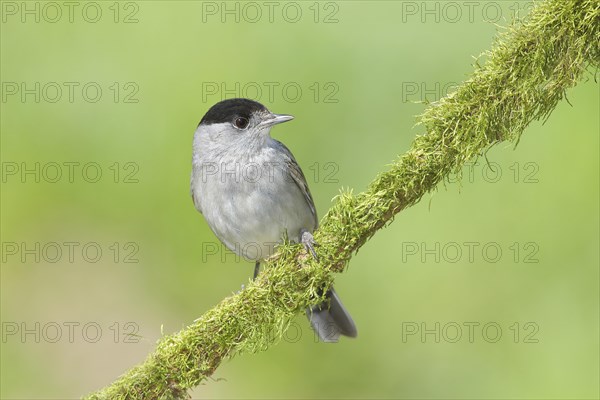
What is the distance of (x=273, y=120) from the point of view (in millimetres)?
4996

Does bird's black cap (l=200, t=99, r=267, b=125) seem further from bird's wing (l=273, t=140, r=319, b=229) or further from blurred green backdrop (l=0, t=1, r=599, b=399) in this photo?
blurred green backdrop (l=0, t=1, r=599, b=399)

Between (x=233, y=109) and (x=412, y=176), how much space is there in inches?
82.5

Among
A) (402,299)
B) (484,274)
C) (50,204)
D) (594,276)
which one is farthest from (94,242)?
(594,276)

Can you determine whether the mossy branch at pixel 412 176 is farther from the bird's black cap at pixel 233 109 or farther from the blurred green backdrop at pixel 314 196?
the blurred green backdrop at pixel 314 196

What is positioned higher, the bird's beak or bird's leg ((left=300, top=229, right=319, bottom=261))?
the bird's beak

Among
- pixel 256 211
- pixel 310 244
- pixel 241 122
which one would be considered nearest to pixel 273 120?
pixel 241 122

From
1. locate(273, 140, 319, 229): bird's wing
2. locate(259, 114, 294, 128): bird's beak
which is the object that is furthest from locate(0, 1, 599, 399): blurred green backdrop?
locate(259, 114, 294, 128): bird's beak

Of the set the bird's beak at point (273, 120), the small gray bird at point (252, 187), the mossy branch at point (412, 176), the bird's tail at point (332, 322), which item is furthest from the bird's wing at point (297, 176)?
the mossy branch at point (412, 176)

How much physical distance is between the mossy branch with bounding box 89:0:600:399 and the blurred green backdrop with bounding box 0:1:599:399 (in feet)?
7.58

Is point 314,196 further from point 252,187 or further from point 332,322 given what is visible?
point 332,322

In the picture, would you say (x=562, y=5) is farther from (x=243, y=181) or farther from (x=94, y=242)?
(x=94, y=242)

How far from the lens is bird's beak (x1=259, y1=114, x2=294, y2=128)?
4.95m

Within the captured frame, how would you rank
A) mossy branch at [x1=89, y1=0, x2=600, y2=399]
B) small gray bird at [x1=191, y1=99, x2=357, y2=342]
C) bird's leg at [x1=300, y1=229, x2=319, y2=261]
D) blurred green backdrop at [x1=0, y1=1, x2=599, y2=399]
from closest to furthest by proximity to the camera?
mossy branch at [x1=89, y1=0, x2=600, y2=399]
bird's leg at [x1=300, y1=229, x2=319, y2=261]
small gray bird at [x1=191, y1=99, x2=357, y2=342]
blurred green backdrop at [x1=0, y1=1, x2=599, y2=399]

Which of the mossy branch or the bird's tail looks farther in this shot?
the bird's tail
